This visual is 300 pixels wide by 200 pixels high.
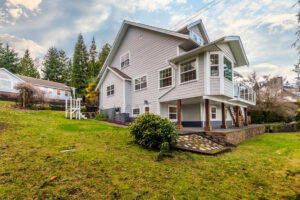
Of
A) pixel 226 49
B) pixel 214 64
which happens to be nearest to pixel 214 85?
pixel 214 64

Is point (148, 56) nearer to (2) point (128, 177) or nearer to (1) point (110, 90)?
(1) point (110, 90)

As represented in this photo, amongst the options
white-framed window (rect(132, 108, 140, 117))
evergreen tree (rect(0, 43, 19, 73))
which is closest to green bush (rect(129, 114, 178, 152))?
white-framed window (rect(132, 108, 140, 117))

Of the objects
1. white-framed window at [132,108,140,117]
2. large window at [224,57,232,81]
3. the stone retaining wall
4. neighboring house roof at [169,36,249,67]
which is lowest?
the stone retaining wall

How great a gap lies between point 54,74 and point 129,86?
34.8m

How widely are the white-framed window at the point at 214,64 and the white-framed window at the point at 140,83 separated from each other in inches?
231

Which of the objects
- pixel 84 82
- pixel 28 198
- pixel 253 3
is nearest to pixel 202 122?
pixel 253 3

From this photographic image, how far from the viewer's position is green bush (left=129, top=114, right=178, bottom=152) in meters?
5.71

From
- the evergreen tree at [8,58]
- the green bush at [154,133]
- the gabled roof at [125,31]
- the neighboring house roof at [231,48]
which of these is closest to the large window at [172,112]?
the neighboring house roof at [231,48]

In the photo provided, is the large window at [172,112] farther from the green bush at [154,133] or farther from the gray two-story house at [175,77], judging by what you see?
the green bush at [154,133]

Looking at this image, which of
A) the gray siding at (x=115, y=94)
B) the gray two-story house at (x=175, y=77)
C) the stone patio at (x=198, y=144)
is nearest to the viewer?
the stone patio at (x=198, y=144)

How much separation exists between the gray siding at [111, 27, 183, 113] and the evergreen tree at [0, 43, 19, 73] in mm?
37251

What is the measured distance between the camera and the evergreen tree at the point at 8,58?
36.7 meters

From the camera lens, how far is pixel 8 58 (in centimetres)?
3719

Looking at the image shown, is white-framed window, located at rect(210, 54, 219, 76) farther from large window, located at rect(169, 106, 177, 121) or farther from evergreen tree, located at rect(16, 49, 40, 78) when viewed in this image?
evergreen tree, located at rect(16, 49, 40, 78)
